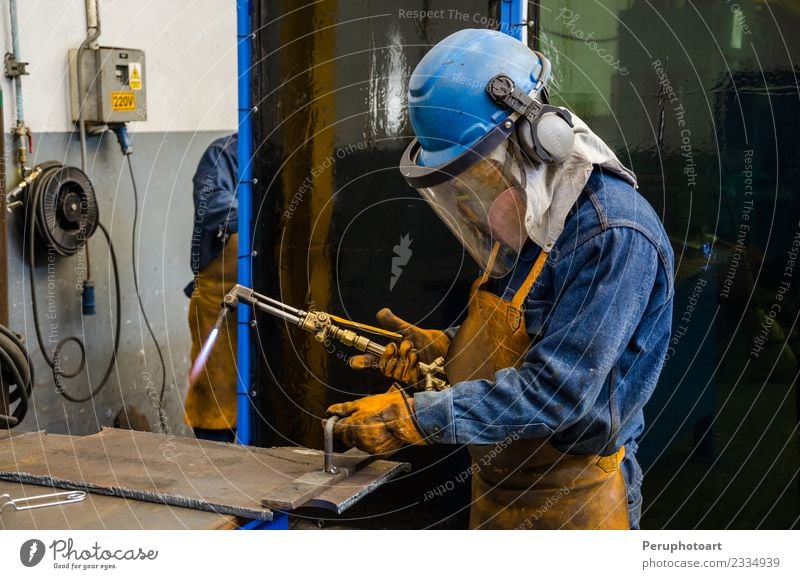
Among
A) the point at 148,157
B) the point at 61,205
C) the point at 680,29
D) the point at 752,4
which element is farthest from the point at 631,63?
the point at 148,157

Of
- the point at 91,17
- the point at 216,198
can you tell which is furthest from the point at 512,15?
the point at 91,17

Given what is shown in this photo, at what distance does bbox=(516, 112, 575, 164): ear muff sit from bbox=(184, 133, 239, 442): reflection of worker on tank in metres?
1.84

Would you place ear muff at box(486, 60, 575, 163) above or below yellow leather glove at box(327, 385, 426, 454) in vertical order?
above

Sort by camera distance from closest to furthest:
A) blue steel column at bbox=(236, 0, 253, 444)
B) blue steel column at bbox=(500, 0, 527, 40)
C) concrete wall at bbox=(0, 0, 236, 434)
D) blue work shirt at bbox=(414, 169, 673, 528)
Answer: blue work shirt at bbox=(414, 169, 673, 528) < blue steel column at bbox=(500, 0, 527, 40) < blue steel column at bbox=(236, 0, 253, 444) < concrete wall at bbox=(0, 0, 236, 434)

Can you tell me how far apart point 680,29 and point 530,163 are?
2.71ft

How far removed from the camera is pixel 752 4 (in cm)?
212

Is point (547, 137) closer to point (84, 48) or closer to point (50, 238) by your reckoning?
point (50, 238)

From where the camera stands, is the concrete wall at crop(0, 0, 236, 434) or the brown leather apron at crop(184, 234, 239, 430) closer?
the concrete wall at crop(0, 0, 236, 434)

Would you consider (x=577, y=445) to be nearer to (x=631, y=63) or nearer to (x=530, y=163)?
(x=530, y=163)

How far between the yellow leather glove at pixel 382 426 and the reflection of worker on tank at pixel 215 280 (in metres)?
1.77

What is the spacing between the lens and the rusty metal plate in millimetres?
1492

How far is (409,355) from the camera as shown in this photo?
1827 millimetres

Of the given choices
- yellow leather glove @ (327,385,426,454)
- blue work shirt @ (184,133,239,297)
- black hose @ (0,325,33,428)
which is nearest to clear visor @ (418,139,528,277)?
yellow leather glove @ (327,385,426,454)

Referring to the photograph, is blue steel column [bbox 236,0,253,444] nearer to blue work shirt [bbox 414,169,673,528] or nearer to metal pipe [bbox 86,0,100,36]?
blue work shirt [bbox 414,169,673,528]
